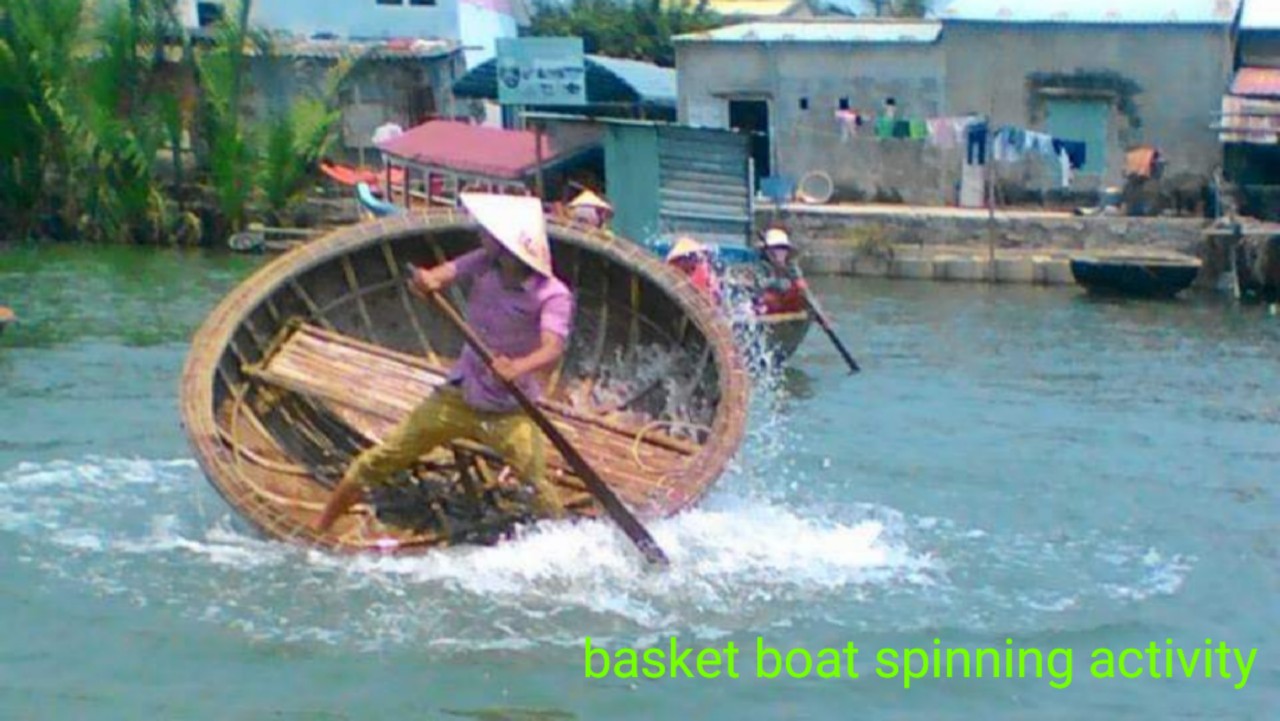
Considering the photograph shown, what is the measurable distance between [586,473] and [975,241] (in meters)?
15.9

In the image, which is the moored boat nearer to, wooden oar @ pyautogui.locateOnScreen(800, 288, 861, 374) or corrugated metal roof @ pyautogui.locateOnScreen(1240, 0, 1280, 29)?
corrugated metal roof @ pyautogui.locateOnScreen(1240, 0, 1280, 29)

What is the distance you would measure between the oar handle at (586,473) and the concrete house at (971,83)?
1721 centimetres

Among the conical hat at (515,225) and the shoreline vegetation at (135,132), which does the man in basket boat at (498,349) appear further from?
the shoreline vegetation at (135,132)

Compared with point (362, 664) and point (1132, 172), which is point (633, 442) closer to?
point (362, 664)

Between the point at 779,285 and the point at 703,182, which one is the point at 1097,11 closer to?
the point at 703,182

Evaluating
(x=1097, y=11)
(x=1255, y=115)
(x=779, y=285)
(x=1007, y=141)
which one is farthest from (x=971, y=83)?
(x=779, y=285)

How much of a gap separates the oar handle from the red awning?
1302 cm

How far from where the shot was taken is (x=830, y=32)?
26297mm

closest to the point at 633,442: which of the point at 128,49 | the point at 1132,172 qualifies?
the point at 1132,172

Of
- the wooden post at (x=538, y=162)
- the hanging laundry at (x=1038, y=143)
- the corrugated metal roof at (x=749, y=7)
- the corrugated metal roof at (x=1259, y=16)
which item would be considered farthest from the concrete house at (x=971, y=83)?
the corrugated metal roof at (x=749, y=7)

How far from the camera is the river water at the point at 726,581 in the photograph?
7219 mm

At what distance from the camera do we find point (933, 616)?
8055mm

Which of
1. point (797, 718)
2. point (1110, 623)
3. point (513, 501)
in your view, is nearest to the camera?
point (797, 718)

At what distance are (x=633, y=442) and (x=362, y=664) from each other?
2.08 metres
